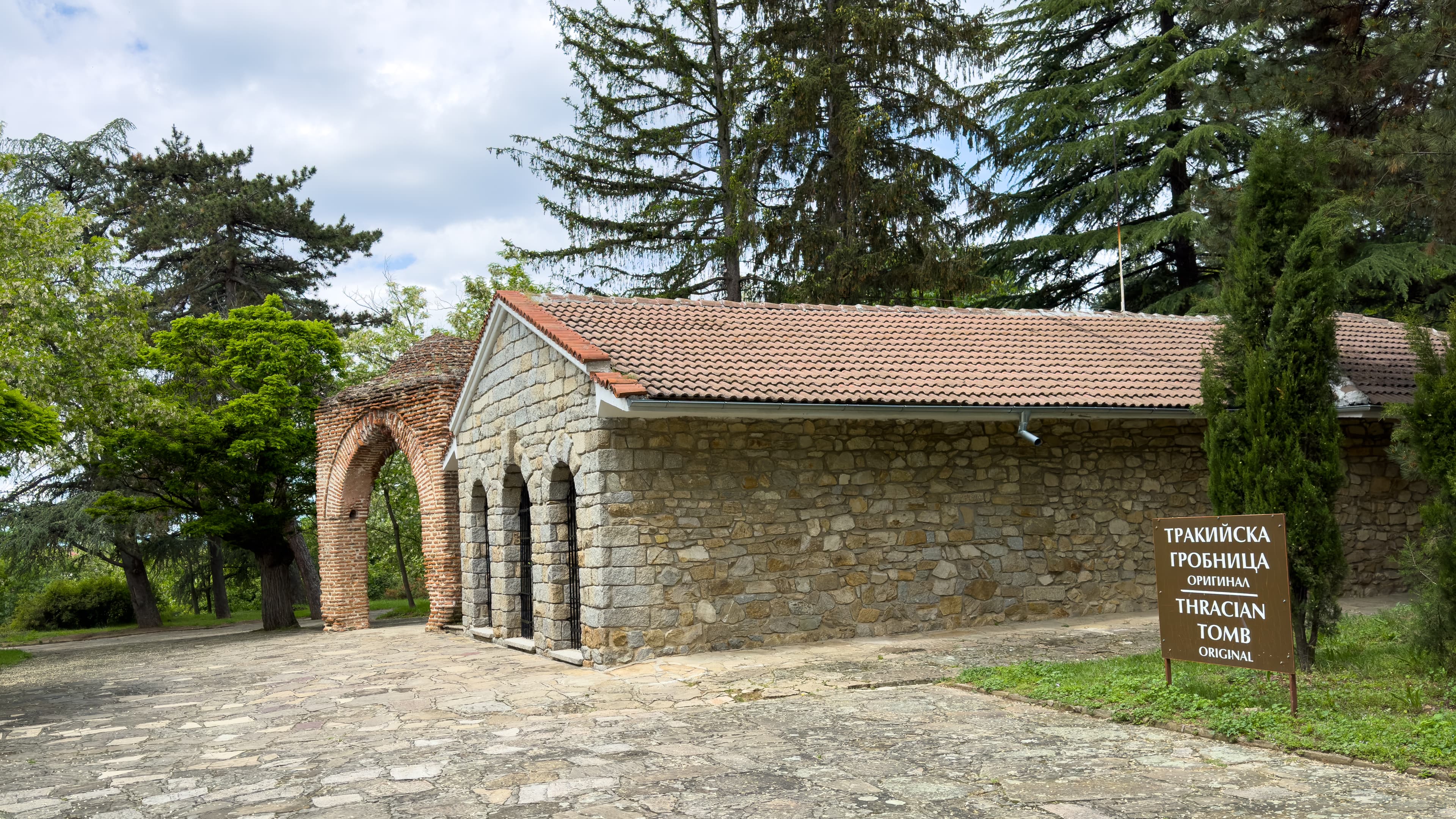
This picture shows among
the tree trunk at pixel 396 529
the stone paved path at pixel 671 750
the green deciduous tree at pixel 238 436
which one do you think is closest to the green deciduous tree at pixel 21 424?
the stone paved path at pixel 671 750

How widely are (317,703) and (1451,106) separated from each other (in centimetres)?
1208

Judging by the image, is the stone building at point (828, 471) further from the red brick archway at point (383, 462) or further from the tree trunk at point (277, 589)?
the tree trunk at point (277, 589)

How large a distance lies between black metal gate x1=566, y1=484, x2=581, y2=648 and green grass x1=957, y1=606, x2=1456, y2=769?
4767 millimetres

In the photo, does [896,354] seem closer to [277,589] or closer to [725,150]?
[725,150]

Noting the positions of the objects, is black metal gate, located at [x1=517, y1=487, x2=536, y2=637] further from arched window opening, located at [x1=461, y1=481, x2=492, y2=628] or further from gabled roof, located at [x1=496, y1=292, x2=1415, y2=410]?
gabled roof, located at [x1=496, y1=292, x2=1415, y2=410]

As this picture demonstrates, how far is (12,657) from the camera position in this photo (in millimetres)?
17500

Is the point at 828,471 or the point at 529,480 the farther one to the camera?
the point at 529,480

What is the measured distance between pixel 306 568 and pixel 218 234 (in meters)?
9.50

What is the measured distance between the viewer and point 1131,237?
68.0 feet

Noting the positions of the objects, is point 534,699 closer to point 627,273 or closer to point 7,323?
point 7,323

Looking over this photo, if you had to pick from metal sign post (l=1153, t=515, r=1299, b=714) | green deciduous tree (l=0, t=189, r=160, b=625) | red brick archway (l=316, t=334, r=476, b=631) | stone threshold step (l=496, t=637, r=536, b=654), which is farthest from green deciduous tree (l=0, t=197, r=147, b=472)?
metal sign post (l=1153, t=515, r=1299, b=714)

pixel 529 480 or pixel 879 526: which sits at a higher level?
pixel 529 480

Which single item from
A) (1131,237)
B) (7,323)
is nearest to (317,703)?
(7,323)

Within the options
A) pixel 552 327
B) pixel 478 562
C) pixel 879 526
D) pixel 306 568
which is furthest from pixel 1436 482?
pixel 306 568
